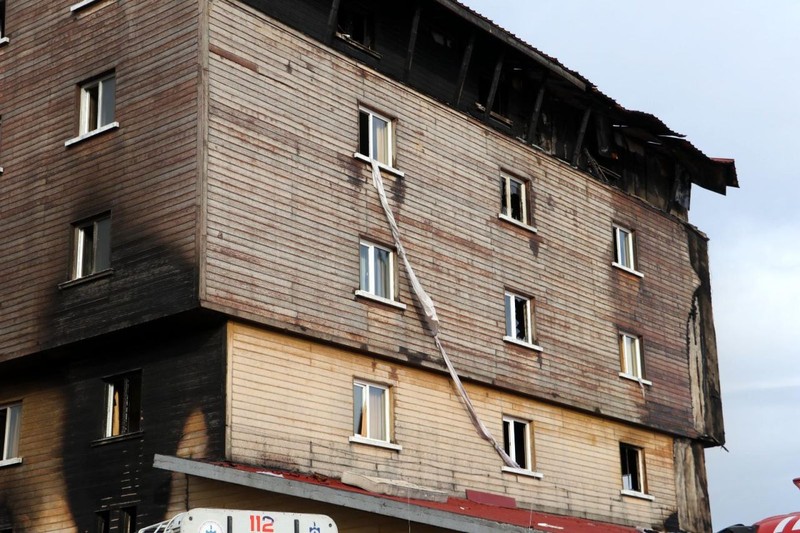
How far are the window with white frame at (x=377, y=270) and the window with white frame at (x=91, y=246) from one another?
6122mm

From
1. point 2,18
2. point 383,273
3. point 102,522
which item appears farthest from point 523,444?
point 2,18

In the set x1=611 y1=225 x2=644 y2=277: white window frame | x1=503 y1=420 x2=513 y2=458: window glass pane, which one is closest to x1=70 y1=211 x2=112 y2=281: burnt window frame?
x1=503 y1=420 x2=513 y2=458: window glass pane

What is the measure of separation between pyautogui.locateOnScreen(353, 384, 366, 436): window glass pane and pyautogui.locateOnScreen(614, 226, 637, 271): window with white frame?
499 inches

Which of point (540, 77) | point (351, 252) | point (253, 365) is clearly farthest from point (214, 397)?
point (540, 77)

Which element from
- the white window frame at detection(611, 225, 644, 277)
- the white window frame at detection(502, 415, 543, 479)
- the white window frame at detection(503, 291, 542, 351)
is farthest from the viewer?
the white window frame at detection(611, 225, 644, 277)

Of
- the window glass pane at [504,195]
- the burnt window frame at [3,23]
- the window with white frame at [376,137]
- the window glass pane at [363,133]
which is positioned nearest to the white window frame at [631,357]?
the window glass pane at [504,195]

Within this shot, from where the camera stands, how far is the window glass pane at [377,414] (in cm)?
3008

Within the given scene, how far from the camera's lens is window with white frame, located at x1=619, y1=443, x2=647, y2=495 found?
125ft

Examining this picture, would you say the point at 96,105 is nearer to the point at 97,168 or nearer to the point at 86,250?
the point at 97,168

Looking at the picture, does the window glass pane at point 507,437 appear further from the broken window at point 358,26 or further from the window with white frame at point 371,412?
the broken window at point 358,26

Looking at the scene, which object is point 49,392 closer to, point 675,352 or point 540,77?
point 540,77

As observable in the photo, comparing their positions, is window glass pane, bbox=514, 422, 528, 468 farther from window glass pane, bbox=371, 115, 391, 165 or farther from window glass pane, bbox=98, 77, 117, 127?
window glass pane, bbox=98, 77, 117, 127

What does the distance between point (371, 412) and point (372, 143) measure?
6.98 metres

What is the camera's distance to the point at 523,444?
114 feet
